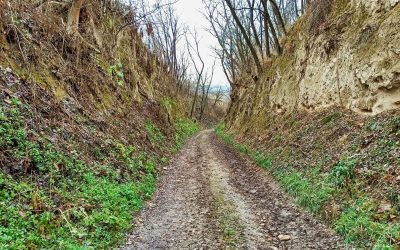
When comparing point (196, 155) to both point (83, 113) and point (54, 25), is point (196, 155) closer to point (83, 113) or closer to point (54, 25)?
point (83, 113)

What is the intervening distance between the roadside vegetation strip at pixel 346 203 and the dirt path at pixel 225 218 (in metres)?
0.27

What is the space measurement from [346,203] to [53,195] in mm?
5315

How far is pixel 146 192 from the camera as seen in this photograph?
845 cm

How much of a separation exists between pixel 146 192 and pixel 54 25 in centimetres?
664

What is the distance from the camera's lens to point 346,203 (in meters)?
6.21

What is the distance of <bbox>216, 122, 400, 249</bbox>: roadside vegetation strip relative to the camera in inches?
197

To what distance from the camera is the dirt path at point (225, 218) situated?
553 cm

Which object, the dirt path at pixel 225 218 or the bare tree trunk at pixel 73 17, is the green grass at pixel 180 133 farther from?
the dirt path at pixel 225 218

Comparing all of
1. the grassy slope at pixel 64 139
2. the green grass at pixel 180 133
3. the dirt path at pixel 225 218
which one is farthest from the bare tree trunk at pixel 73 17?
the green grass at pixel 180 133

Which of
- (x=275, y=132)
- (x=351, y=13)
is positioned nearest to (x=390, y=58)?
(x=351, y=13)

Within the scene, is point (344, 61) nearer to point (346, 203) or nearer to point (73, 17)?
point (346, 203)

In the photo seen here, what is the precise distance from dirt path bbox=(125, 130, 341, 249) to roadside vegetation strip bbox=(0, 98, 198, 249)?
1.76 ft

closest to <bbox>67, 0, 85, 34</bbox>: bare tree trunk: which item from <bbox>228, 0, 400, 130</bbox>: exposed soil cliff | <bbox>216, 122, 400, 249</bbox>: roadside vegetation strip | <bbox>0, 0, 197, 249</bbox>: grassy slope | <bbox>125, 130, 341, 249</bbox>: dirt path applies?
<bbox>0, 0, 197, 249</bbox>: grassy slope

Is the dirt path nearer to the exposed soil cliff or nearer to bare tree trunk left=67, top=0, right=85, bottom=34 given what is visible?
the exposed soil cliff
